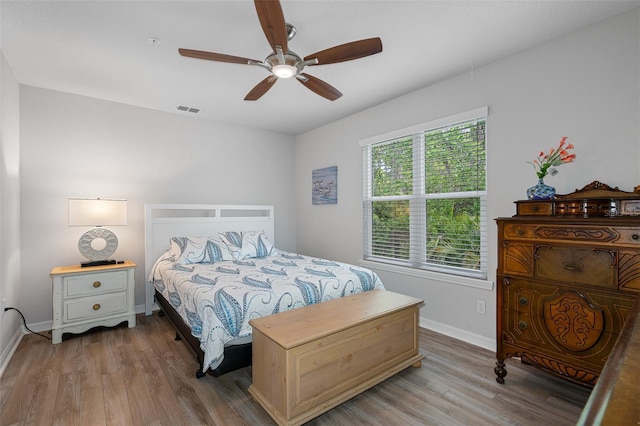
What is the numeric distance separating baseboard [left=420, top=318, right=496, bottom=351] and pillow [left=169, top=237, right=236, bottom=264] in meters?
2.32

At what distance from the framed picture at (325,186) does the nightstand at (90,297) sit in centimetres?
259

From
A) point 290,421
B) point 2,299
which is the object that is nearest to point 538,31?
point 290,421

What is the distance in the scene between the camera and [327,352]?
1.90 metres

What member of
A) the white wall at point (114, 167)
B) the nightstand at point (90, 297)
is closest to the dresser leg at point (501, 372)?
the nightstand at point (90, 297)

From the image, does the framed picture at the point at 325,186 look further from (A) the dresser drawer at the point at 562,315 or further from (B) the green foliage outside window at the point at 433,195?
(A) the dresser drawer at the point at 562,315

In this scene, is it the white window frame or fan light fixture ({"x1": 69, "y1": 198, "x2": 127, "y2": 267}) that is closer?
the white window frame

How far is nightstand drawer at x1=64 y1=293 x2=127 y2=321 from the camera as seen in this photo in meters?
3.00

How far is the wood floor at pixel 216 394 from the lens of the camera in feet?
6.12

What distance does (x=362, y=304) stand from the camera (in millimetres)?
2377

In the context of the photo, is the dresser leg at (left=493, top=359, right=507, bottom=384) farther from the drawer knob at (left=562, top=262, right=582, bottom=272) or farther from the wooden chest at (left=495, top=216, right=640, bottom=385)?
the drawer knob at (left=562, top=262, right=582, bottom=272)

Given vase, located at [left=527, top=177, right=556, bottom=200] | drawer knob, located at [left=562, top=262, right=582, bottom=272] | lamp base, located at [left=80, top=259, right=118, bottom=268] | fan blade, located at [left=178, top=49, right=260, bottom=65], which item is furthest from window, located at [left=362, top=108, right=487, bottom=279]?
lamp base, located at [left=80, top=259, right=118, bottom=268]

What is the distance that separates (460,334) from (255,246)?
2.49 metres

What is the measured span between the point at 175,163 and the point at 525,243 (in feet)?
13.1

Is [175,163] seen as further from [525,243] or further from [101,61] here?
[525,243]
